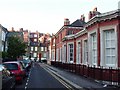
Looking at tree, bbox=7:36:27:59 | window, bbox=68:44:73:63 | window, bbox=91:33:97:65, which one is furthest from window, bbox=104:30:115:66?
tree, bbox=7:36:27:59

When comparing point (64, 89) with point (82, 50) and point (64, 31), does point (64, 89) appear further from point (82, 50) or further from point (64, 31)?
point (64, 31)

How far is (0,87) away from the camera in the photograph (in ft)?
40.3

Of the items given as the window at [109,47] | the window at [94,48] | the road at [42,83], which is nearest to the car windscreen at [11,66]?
the road at [42,83]

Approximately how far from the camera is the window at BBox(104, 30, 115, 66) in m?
22.4

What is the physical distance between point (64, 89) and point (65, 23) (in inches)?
1581

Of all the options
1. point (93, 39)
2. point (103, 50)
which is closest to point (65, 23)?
point (93, 39)

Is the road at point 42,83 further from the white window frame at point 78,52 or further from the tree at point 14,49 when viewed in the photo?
the tree at point 14,49

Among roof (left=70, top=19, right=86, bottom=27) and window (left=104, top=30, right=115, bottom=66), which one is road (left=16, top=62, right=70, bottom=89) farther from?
roof (left=70, top=19, right=86, bottom=27)

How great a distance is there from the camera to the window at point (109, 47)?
22400 millimetres

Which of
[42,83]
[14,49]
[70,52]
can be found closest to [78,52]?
[70,52]

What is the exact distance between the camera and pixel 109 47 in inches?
899

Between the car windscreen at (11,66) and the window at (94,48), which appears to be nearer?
the car windscreen at (11,66)

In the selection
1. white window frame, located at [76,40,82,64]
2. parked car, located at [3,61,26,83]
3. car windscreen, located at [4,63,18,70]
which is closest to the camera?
parked car, located at [3,61,26,83]

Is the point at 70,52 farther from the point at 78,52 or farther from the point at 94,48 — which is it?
the point at 94,48
